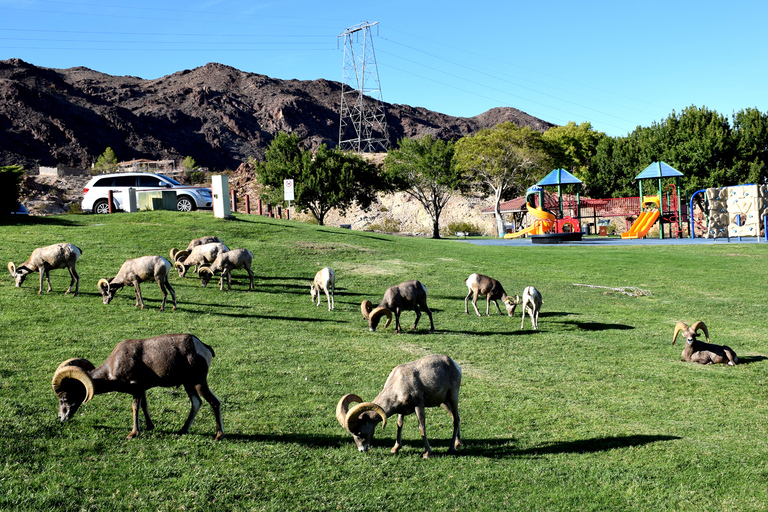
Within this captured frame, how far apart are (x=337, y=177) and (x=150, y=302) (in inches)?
1649

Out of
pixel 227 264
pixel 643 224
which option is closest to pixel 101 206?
pixel 227 264

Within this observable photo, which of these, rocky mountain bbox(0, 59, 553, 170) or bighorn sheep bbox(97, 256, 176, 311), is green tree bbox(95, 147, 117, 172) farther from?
bighorn sheep bbox(97, 256, 176, 311)

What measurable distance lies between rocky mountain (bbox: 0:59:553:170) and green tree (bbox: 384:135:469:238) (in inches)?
3225

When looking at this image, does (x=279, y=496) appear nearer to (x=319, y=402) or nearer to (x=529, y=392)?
(x=319, y=402)

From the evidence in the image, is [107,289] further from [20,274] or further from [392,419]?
[392,419]

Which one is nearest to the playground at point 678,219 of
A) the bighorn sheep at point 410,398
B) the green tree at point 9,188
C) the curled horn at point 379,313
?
the curled horn at point 379,313

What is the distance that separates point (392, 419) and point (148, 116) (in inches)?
6318

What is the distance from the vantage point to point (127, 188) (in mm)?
32375

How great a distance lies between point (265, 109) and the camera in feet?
579

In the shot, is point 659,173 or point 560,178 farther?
point 560,178

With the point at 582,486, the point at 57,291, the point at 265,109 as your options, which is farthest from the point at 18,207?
the point at 265,109

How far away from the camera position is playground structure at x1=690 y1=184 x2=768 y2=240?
4250 cm

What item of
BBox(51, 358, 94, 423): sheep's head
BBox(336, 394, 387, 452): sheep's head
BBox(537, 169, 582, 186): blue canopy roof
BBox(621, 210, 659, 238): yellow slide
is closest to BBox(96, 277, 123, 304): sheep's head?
BBox(51, 358, 94, 423): sheep's head

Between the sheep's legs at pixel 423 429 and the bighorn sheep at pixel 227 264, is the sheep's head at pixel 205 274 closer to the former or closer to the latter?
the bighorn sheep at pixel 227 264
